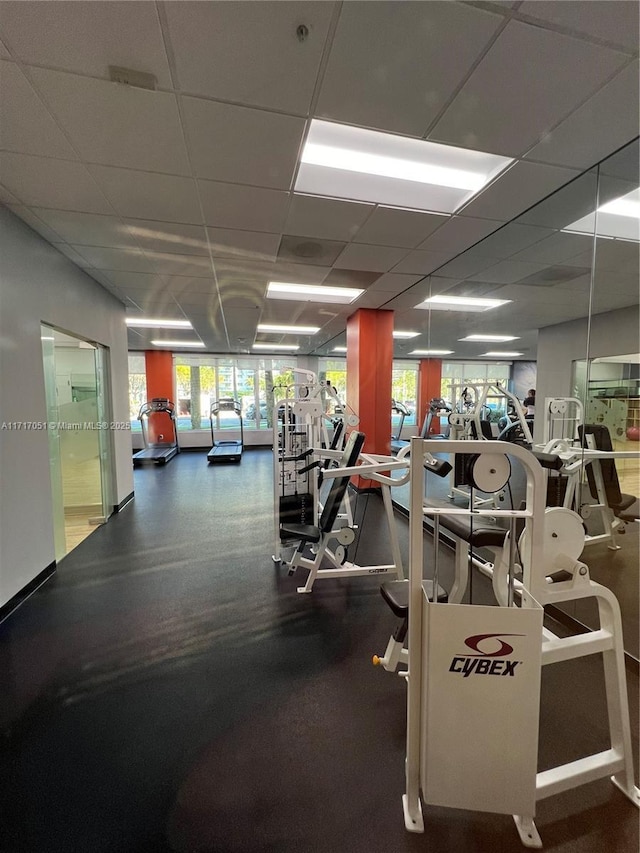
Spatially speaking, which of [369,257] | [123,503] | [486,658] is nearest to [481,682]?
[486,658]

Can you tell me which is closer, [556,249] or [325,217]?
[325,217]

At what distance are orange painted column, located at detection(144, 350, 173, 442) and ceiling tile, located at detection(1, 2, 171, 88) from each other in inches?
324

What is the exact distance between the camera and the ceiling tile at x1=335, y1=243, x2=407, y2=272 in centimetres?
313

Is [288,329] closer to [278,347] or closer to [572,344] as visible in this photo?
[278,347]

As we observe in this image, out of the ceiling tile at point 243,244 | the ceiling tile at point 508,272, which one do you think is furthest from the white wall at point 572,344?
the ceiling tile at point 243,244

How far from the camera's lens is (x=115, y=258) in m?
3.35

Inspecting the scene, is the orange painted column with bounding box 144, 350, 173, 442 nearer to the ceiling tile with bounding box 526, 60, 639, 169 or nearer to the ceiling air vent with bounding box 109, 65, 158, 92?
the ceiling air vent with bounding box 109, 65, 158, 92

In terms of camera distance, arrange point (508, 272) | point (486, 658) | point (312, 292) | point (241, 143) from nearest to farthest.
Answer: point (486, 658), point (241, 143), point (508, 272), point (312, 292)

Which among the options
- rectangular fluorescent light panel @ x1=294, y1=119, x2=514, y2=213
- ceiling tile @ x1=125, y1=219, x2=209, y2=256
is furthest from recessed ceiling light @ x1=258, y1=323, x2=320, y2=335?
rectangular fluorescent light panel @ x1=294, y1=119, x2=514, y2=213

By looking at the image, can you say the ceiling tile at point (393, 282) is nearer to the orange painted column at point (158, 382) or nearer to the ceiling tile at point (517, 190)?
the ceiling tile at point (517, 190)

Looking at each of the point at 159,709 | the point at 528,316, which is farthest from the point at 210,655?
the point at 528,316

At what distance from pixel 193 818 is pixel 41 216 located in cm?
349

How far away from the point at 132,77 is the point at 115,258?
2.19m

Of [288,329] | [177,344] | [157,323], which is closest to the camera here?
[157,323]
